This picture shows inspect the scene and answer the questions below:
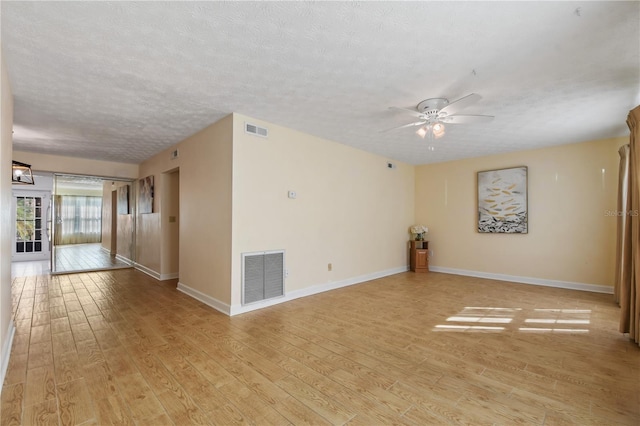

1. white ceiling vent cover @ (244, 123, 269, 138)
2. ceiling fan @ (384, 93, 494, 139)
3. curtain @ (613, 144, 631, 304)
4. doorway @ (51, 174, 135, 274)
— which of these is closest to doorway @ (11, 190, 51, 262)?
doorway @ (51, 174, 135, 274)

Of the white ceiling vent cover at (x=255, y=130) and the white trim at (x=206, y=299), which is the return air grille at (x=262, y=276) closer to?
the white trim at (x=206, y=299)

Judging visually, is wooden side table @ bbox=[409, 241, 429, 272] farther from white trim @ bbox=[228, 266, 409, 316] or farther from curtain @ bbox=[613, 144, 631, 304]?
curtain @ bbox=[613, 144, 631, 304]

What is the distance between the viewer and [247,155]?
3979 mm

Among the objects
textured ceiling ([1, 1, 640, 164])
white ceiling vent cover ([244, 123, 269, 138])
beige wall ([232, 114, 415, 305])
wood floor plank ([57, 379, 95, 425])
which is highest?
textured ceiling ([1, 1, 640, 164])

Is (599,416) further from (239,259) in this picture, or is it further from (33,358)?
(33,358)

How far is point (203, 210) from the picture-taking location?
4.45 meters

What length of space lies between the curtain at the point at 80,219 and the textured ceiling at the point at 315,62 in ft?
29.7

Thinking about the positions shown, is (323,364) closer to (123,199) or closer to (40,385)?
(40,385)

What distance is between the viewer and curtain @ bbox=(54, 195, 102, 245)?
458 inches

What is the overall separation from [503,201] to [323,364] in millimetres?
5438

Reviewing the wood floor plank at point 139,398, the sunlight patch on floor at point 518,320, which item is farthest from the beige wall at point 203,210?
the sunlight patch on floor at point 518,320

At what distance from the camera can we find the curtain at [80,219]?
11633 millimetres

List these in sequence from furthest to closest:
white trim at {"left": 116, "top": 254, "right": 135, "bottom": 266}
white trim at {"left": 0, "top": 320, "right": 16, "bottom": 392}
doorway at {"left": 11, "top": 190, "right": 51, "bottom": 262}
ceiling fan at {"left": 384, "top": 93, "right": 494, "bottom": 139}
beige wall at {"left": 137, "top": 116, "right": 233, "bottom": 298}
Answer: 1. doorway at {"left": 11, "top": 190, "right": 51, "bottom": 262}
2. white trim at {"left": 116, "top": 254, "right": 135, "bottom": 266}
3. beige wall at {"left": 137, "top": 116, "right": 233, "bottom": 298}
4. ceiling fan at {"left": 384, "top": 93, "right": 494, "bottom": 139}
5. white trim at {"left": 0, "top": 320, "right": 16, "bottom": 392}

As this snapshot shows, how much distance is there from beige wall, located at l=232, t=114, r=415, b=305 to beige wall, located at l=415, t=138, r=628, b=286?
3.93 ft
